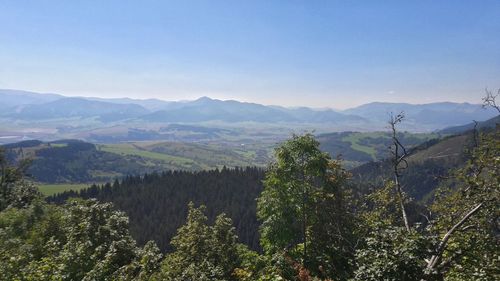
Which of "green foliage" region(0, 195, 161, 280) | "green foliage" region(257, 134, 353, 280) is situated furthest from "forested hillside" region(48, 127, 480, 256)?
"green foliage" region(257, 134, 353, 280)

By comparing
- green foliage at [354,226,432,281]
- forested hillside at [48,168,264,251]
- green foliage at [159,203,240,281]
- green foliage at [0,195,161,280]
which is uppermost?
green foliage at [354,226,432,281]

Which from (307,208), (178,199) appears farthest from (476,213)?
(178,199)

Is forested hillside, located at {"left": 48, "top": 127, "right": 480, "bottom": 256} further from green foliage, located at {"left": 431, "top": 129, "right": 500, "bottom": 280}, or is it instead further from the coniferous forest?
green foliage, located at {"left": 431, "top": 129, "right": 500, "bottom": 280}

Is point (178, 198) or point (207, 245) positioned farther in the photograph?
point (178, 198)

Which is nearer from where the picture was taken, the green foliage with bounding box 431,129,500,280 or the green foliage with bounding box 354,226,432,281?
the green foliage with bounding box 354,226,432,281

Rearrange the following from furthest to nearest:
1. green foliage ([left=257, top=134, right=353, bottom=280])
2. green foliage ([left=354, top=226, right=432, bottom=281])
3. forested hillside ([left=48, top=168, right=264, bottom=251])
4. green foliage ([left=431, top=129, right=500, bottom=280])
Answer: forested hillside ([left=48, top=168, right=264, bottom=251]) < green foliage ([left=257, top=134, right=353, bottom=280]) < green foliage ([left=431, top=129, right=500, bottom=280]) < green foliage ([left=354, top=226, right=432, bottom=281])

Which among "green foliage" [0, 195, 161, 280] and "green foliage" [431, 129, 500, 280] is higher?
"green foliage" [431, 129, 500, 280]

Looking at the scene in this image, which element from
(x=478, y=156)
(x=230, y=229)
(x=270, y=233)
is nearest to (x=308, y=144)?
(x=270, y=233)

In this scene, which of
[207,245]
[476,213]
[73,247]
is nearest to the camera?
[476,213]

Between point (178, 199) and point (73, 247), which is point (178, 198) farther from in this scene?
point (73, 247)

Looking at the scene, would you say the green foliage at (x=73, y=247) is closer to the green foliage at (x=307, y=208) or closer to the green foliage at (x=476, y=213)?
the green foliage at (x=307, y=208)

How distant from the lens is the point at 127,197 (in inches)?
6649

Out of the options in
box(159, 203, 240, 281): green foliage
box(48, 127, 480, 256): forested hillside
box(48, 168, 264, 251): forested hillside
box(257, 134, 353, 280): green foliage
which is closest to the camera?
box(257, 134, 353, 280): green foliage

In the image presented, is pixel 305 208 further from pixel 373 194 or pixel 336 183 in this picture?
pixel 373 194
